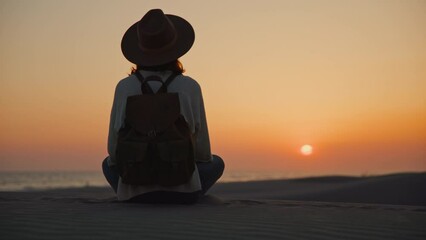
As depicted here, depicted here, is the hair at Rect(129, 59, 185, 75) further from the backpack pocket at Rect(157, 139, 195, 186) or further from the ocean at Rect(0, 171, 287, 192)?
the ocean at Rect(0, 171, 287, 192)

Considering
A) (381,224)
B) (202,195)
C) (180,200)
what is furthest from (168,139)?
(381,224)

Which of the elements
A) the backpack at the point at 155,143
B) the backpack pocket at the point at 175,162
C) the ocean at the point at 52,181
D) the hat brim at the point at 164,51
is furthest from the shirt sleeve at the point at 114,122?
the ocean at the point at 52,181

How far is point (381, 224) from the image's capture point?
4.09 m

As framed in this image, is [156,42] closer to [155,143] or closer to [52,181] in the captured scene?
[155,143]

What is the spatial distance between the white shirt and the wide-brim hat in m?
0.15

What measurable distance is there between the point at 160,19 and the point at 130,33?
0.46m

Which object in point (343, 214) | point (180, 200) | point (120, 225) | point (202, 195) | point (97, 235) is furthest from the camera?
point (202, 195)

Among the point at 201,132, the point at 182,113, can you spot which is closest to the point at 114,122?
the point at 182,113

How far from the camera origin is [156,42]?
5285 millimetres

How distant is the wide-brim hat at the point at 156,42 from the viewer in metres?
5.24

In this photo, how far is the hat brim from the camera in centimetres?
521

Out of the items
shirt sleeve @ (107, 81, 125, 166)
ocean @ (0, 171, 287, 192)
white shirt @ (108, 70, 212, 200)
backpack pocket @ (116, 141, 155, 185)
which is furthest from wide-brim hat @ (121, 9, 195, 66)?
ocean @ (0, 171, 287, 192)

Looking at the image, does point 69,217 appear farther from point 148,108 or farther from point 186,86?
point 186,86

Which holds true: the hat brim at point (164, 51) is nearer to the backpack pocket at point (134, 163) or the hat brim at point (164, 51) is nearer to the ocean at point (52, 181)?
the backpack pocket at point (134, 163)
